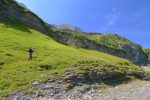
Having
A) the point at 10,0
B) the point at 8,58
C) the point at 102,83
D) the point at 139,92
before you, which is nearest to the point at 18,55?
the point at 8,58

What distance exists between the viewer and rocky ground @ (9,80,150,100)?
166 feet

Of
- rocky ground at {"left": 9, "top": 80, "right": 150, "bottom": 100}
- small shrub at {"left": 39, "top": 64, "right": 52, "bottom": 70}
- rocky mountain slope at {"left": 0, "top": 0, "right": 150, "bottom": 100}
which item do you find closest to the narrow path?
rocky ground at {"left": 9, "top": 80, "right": 150, "bottom": 100}

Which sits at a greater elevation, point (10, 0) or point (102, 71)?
point (10, 0)

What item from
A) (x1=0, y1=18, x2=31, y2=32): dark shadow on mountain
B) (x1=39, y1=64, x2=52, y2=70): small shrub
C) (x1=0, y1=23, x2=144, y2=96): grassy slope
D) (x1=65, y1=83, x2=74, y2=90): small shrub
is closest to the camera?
(x1=0, y1=23, x2=144, y2=96): grassy slope

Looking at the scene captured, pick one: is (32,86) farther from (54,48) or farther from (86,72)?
(54,48)

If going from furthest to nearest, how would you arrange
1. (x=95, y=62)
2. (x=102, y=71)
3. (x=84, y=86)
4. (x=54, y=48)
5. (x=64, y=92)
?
(x=54, y=48), (x=95, y=62), (x=102, y=71), (x=84, y=86), (x=64, y=92)

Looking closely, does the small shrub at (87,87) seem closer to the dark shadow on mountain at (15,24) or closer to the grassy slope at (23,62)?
the grassy slope at (23,62)

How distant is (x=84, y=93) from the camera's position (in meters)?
53.7

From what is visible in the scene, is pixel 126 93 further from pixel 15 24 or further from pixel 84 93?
pixel 15 24

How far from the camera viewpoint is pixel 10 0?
431ft

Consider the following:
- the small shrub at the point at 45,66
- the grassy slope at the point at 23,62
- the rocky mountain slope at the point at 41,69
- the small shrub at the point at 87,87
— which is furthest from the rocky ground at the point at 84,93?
the small shrub at the point at 45,66

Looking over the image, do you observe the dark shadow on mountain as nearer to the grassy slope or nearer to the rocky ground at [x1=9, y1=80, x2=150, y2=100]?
the grassy slope

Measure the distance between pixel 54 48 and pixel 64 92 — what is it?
37016mm

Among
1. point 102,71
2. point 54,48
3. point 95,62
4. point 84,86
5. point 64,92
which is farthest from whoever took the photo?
point 54,48
